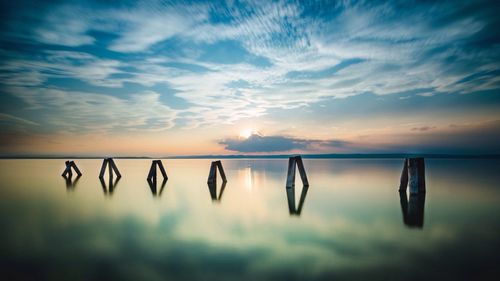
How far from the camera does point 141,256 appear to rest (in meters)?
4.99

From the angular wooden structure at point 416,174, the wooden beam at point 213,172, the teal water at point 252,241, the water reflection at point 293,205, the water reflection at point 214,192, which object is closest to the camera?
the teal water at point 252,241

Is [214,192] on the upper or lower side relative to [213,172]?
lower

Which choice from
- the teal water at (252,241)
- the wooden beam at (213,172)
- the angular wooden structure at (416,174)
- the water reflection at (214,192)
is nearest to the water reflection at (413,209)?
the teal water at (252,241)

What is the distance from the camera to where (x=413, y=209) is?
9352mm

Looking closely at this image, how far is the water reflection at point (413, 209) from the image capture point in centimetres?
756

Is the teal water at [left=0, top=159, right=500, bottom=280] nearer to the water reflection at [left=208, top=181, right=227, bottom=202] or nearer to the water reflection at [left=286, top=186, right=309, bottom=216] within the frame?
the water reflection at [left=286, top=186, right=309, bottom=216]

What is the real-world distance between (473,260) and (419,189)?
8.25m

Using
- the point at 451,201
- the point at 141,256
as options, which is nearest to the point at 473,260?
the point at 141,256

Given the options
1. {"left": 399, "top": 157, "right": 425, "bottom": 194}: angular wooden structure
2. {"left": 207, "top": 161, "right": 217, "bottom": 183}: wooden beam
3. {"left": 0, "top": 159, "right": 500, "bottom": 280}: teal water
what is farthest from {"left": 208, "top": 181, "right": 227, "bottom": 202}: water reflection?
{"left": 399, "top": 157, "right": 425, "bottom": 194}: angular wooden structure

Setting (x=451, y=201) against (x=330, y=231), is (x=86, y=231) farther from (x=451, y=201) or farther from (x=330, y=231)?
(x=451, y=201)

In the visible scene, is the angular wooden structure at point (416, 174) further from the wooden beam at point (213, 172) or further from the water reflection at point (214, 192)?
the wooden beam at point (213, 172)

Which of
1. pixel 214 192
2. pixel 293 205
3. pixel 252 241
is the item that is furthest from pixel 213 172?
pixel 252 241

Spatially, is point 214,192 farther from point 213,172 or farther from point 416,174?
point 416,174

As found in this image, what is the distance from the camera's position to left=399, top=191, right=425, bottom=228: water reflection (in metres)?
7.56
